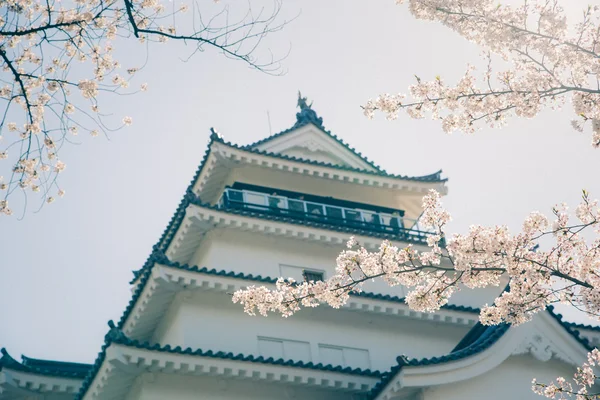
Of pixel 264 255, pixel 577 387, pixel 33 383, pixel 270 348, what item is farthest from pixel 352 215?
pixel 33 383

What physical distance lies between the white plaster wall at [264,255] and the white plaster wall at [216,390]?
390 centimetres

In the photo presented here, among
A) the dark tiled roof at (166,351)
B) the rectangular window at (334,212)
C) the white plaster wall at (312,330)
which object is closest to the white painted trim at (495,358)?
the dark tiled roof at (166,351)

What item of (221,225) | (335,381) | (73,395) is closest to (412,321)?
(335,381)

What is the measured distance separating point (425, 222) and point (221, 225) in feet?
30.1

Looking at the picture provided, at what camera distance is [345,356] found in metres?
15.4

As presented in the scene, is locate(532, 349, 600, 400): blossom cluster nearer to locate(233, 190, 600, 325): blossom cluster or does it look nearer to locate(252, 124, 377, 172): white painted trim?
locate(233, 190, 600, 325): blossom cluster

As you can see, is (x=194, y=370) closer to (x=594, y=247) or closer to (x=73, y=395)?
(x=73, y=395)

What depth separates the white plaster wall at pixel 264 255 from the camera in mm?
16906

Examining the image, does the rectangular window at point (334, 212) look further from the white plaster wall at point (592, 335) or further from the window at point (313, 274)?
the white plaster wall at point (592, 335)

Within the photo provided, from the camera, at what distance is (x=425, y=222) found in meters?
8.44

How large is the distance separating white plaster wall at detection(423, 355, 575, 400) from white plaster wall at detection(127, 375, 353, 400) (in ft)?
7.08

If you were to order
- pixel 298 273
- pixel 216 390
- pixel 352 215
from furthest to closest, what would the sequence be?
pixel 352 215 → pixel 298 273 → pixel 216 390

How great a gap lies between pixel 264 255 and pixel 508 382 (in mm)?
6984

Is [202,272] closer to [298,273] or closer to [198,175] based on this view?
[298,273]
